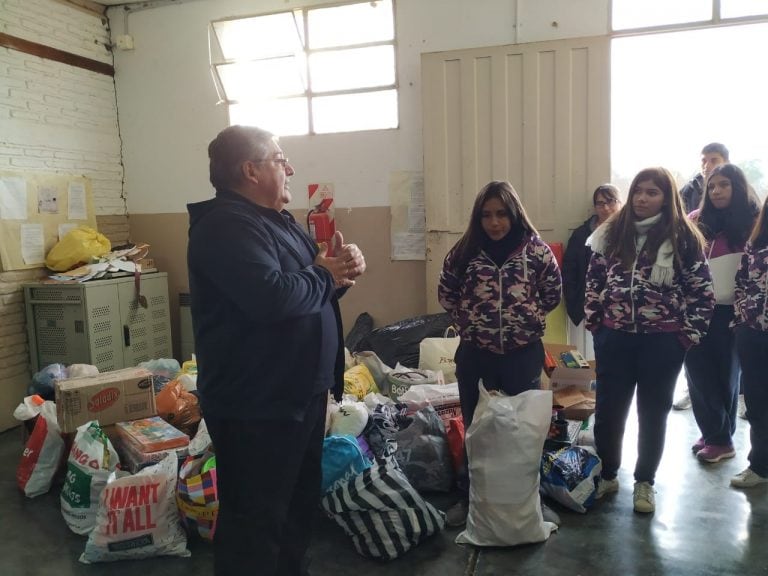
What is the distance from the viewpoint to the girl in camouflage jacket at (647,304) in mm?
2432

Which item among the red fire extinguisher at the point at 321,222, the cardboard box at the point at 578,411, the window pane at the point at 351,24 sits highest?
the window pane at the point at 351,24

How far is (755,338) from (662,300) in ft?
2.09

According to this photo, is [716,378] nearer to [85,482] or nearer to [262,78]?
[85,482]

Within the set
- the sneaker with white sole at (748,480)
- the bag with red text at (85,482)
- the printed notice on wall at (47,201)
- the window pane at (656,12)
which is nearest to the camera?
the bag with red text at (85,482)

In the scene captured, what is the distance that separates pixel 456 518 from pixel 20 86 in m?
4.16

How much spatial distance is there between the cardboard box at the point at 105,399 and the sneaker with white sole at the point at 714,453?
116 inches

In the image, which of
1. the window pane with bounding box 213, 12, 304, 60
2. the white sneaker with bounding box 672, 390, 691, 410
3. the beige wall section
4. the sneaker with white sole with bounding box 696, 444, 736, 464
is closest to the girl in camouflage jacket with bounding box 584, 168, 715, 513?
the sneaker with white sole with bounding box 696, 444, 736, 464

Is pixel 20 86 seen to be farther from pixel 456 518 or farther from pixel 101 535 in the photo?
pixel 456 518

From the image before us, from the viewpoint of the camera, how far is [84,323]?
161 inches

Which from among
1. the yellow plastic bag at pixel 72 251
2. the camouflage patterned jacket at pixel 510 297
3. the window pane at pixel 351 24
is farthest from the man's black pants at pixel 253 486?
the window pane at pixel 351 24

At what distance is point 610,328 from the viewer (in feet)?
8.40

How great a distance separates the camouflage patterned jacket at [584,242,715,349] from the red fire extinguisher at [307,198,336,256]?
2.61m

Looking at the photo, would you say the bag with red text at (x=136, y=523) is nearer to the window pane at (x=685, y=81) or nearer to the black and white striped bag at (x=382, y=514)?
the black and white striped bag at (x=382, y=514)

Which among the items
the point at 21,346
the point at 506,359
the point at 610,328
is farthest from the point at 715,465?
the point at 21,346
